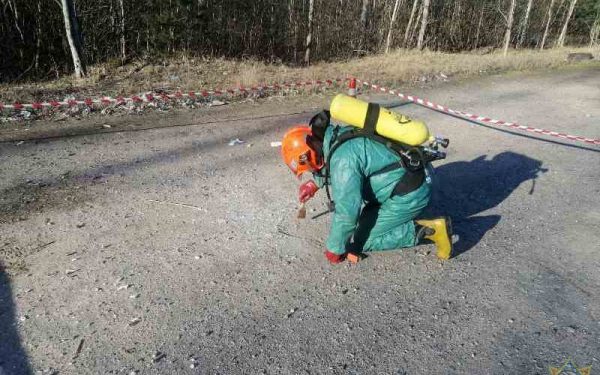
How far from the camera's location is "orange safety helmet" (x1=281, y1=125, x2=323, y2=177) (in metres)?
3.76

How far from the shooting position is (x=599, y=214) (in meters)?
5.19

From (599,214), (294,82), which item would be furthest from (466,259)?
(294,82)

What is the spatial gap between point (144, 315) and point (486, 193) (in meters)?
4.34

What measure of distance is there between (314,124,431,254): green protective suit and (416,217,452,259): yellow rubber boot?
14cm

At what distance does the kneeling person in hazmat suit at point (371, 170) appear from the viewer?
361 cm

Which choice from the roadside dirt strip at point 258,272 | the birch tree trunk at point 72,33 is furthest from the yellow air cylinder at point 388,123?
the birch tree trunk at point 72,33

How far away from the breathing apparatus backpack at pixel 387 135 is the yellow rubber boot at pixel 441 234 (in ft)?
1.35

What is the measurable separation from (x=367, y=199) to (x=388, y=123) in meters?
0.78

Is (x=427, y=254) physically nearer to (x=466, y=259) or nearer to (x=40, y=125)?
(x=466, y=259)

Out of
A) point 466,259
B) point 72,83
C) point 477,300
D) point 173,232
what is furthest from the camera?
point 72,83

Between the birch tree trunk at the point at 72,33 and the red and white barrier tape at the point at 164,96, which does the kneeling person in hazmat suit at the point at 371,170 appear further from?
the birch tree trunk at the point at 72,33

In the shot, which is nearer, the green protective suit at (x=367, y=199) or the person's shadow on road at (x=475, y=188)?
the green protective suit at (x=367, y=199)

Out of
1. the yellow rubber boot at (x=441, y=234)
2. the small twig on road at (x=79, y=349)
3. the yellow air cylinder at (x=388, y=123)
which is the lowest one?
the small twig on road at (x=79, y=349)

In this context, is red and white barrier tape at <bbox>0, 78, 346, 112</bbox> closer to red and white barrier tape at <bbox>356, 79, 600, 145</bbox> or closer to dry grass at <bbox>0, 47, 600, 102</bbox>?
dry grass at <bbox>0, 47, 600, 102</bbox>
